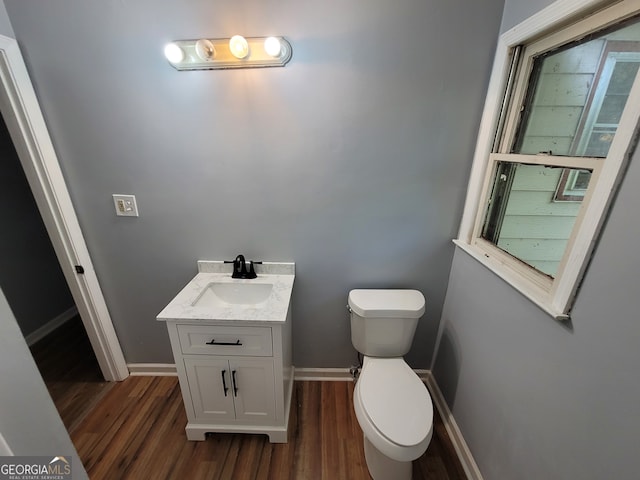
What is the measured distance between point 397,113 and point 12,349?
1.57 meters

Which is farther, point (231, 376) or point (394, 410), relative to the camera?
point (231, 376)

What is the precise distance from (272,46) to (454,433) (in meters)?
2.12

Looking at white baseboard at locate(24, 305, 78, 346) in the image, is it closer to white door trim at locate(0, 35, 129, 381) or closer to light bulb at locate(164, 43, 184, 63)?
white door trim at locate(0, 35, 129, 381)

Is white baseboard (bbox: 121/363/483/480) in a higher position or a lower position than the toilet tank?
lower

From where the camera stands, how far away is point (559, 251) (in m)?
0.97

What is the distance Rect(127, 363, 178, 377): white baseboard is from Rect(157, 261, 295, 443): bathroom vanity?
0.55 metres

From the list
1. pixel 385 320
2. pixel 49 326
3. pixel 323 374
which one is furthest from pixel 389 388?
pixel 49 326

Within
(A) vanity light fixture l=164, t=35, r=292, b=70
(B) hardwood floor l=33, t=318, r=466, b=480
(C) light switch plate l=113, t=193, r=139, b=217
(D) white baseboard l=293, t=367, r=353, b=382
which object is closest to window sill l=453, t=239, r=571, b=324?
(B) hardwood floor l=33, t=318, r=466, b=480

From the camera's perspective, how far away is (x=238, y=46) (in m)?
1.04

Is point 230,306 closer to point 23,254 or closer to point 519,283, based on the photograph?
point 519,283

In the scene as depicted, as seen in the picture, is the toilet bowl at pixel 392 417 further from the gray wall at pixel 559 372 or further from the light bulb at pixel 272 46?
the light bulb at pixel 272 46

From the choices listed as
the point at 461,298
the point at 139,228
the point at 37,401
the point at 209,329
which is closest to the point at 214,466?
the point at 209,329

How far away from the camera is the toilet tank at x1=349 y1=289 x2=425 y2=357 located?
131cm

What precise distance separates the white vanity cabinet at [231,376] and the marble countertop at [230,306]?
5cm
